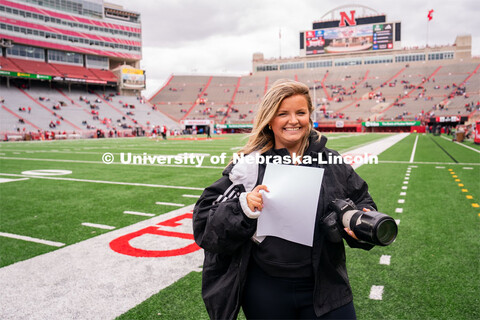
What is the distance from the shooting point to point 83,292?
337 cm

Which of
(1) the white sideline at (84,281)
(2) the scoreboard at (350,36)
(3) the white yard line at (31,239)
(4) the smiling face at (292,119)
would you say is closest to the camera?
(4) the smiling face at (292,119)

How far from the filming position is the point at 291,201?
1.67 meters

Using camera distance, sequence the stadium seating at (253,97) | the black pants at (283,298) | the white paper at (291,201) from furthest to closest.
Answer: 1. the stadium seating at (253,97)
2. the black pants at (283,298)
3. the white paper at (291,201)

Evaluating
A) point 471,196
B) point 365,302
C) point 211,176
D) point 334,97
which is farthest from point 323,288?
point 334,97

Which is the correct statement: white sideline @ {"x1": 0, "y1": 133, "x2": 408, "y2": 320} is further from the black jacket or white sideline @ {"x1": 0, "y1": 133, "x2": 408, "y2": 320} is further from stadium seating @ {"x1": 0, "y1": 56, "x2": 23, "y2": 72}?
stadium seating @ {"x1": 0, "y1": 56, "x2": 23, "y2": 72}

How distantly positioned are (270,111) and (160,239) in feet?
11.6

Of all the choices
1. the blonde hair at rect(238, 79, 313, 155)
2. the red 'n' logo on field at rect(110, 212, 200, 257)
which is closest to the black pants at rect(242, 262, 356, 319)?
the blonde hair at rect(238, 79, 313, 155)

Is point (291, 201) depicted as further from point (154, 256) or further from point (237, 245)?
point (154, 256)

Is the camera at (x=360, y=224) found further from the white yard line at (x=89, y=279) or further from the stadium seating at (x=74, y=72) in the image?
the stadium seating at (x=74, y=72)

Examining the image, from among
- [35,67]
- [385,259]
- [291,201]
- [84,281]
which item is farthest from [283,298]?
[35,67]

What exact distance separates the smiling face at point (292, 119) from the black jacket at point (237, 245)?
11 cm

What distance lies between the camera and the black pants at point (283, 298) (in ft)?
5.86

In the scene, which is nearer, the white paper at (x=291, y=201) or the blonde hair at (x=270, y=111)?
the white paper at (x=291, y=201)

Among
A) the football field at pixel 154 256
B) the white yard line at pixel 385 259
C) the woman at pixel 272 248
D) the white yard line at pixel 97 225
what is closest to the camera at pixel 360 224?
the woman at pixel 272 248
